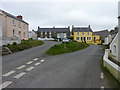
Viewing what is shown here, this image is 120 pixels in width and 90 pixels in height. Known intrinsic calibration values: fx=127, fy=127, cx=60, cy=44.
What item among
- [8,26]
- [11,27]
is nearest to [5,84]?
[8,26]

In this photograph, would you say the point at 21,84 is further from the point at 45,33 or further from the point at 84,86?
the point at 45,33

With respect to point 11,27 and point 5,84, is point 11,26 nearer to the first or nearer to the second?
point 11,27

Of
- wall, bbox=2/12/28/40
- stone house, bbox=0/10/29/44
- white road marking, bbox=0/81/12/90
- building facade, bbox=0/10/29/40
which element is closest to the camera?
white road marking, bbox=0/81/12/90

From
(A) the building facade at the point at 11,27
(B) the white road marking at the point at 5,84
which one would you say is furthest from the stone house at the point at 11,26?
(B) the white road marking at the point at 5,84

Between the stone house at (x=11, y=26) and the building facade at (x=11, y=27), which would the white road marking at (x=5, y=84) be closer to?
the stone house at (x=11, y=26)

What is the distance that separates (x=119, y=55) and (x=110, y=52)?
11.9 feet

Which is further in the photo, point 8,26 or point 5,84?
point 8,26

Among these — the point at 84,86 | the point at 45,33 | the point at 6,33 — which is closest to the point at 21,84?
the point at 84,86

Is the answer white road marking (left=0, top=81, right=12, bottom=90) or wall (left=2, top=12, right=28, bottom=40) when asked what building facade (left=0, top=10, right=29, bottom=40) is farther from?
white road marking (left=0, top=81, right=12, bottom=90)

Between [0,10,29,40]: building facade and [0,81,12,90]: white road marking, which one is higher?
[0,10,29,40]: building facade

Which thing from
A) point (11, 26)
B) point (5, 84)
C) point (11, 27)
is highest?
point (11, 26)

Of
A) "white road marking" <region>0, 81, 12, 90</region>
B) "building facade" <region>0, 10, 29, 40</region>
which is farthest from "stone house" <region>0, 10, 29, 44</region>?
"white road marking" <region>0, 81, 12, 90</region>

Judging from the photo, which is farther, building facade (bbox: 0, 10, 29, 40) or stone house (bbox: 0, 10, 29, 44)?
building facade (bbox: 0, 10, 29, 40)

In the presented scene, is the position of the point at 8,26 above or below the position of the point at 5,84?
above
